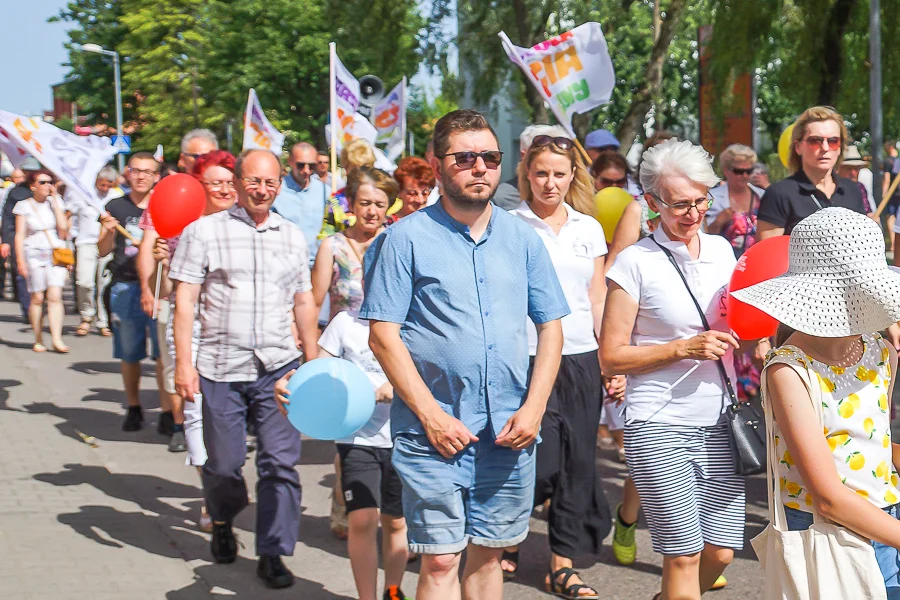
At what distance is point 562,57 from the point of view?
28.1 feet

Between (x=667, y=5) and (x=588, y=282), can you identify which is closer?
(x=588, y=282)

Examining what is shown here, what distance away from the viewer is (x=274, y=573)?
5609 mm

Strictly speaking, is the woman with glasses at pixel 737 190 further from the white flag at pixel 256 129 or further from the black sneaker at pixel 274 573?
the white flag at pixel 256 129

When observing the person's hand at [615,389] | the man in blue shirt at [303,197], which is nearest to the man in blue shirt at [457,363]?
the person's hand at [615,389]

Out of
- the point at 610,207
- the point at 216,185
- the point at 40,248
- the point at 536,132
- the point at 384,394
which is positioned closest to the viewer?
the point at 384,394

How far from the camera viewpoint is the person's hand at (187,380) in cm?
555

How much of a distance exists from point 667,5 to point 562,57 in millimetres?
15438

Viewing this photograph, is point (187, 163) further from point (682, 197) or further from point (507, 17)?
point (507, 17)

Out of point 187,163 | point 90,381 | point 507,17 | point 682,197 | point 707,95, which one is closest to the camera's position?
Answer: point 682,197

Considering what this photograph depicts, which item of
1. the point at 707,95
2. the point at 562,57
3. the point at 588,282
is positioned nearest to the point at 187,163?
the point at 562,57

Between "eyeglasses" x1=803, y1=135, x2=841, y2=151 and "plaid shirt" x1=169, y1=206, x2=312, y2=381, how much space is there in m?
2.59

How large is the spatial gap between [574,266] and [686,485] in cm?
139

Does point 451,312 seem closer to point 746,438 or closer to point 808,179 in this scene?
point 746,438

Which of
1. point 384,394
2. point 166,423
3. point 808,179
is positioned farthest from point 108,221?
point 808,179
